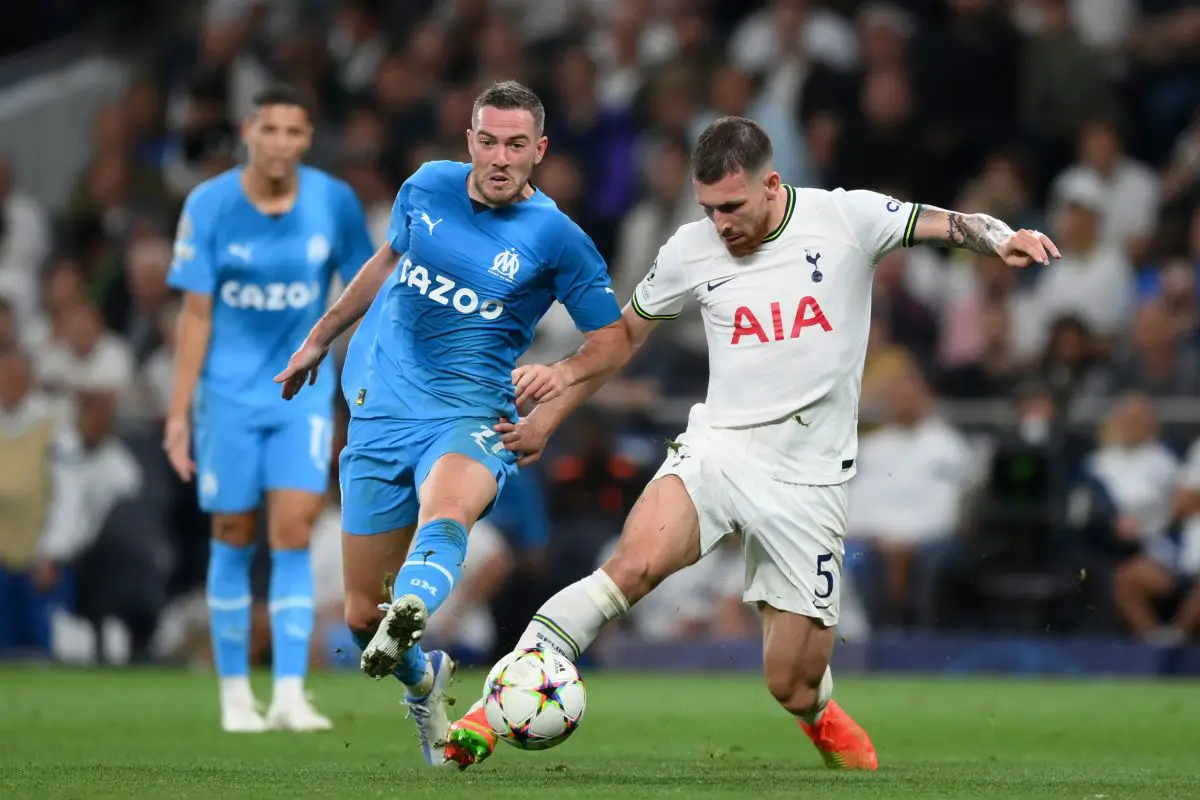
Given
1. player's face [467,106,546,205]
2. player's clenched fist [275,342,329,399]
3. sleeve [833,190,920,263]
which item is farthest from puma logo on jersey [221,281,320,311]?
sleeve [833,190,920,263]

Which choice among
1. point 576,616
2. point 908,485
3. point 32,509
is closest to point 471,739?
point 576,616

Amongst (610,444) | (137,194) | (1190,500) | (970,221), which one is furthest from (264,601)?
(970,221)

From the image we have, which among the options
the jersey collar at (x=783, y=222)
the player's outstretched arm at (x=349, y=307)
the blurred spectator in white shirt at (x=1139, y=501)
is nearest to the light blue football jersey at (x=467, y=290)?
the player's outstretched arm at (x=349, y=307)

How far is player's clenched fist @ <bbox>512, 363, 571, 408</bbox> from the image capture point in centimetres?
736

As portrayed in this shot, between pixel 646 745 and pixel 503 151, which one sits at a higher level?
pixel 503 151

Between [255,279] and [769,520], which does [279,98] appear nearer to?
[255,279]

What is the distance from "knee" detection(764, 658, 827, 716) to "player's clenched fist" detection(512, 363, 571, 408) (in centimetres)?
148

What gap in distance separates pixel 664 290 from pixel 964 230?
119 cm

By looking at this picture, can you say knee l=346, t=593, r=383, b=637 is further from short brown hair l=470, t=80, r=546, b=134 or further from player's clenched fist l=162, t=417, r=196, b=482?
player's clenched fist l=162, t=417, r=196, b=482

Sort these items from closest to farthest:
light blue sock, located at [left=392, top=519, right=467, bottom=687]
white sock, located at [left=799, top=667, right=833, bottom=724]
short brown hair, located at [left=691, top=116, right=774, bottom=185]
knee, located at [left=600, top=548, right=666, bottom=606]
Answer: light blue sock, located at [left=392, top=519, right=467, bottom=687]
knee, located at [left=600, top=548, right=666, bottom=606]
short brown hair, located at [left=691, top=116, right=774, bottom=185]
white sock, located at [left=799, top=667, right=833, bottom=724]

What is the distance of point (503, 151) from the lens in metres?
7.71

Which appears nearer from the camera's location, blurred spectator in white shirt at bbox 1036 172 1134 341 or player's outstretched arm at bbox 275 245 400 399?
player's outstretched arm at bbox 275 245 400 399

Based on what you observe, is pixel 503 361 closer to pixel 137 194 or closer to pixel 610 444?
pixel 610 444

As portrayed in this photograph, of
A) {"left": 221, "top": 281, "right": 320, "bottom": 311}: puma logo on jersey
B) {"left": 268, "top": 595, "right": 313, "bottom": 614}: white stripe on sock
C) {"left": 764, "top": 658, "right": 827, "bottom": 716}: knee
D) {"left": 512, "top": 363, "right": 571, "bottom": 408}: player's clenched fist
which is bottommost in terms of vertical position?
{"left": 268, "top": 595, "right": 313, "bottom": 614}: white stripe on sock
